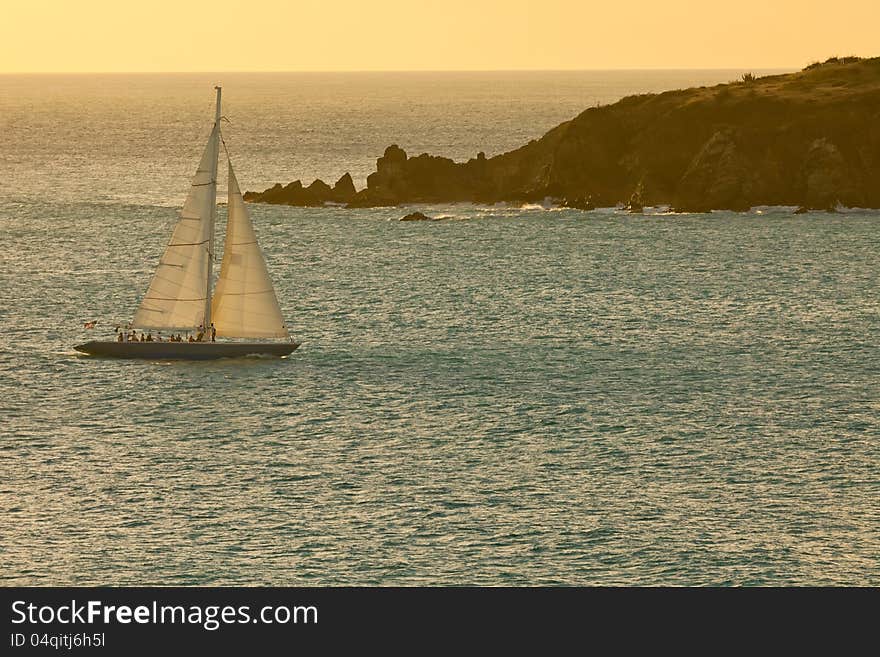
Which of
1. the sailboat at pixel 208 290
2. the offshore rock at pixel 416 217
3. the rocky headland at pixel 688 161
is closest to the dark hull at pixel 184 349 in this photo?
the sailboat at pixel 208 290

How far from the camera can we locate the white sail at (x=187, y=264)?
84750mm

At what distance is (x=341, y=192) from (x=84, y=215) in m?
25.2

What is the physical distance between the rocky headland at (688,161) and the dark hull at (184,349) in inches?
2963

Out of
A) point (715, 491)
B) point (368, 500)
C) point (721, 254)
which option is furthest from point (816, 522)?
point (721, 254)

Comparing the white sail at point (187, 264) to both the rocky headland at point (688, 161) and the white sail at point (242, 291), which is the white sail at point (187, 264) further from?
the rocky headland at point (688, 161)

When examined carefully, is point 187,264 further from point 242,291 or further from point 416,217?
point 416,217

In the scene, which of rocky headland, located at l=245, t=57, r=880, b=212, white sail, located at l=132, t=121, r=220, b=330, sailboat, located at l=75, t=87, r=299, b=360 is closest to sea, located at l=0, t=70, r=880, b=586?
sailboat, located at l=75, t=87, r=299, b=360

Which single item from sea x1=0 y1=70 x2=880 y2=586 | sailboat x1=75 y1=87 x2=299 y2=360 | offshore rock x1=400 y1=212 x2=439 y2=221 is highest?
sailboat x1=75 y1=87 x2=299 y2=360

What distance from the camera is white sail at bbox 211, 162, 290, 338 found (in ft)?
278

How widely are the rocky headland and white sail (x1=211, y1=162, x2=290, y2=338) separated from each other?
7609 centimetres

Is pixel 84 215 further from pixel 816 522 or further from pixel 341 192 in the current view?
pixel 816 522

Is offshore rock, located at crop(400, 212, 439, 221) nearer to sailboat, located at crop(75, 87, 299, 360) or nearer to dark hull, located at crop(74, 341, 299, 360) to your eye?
dark hull, located at crop(74, 341, 299, 360)

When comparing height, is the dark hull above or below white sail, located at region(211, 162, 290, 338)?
below

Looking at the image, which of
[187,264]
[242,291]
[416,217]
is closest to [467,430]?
[242,291]
